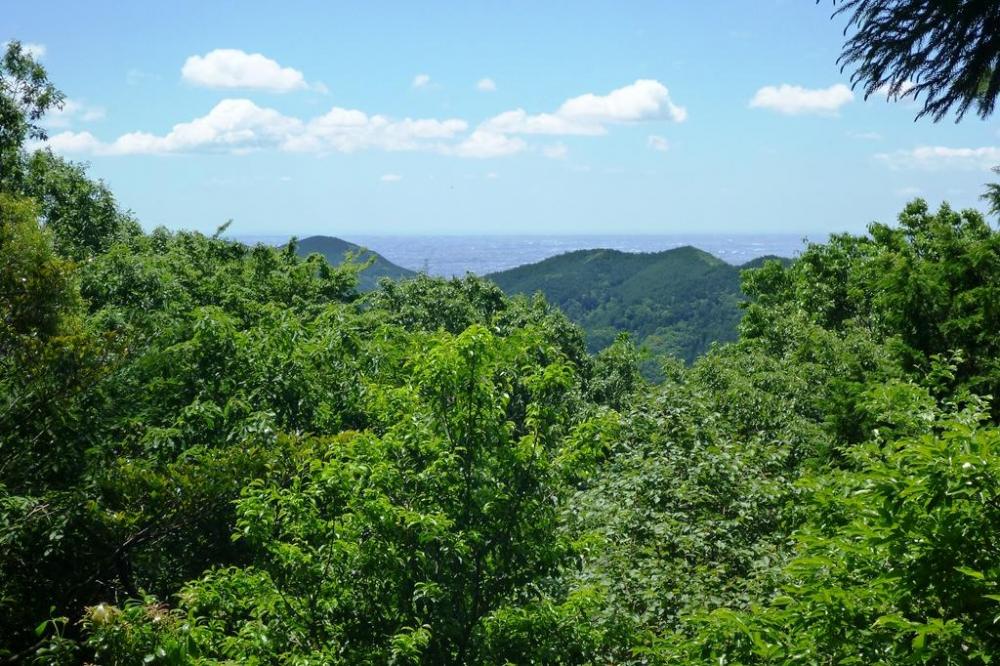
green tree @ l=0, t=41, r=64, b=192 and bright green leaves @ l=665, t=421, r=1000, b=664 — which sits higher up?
green tree @ l=0, t=41, r=64, b=192

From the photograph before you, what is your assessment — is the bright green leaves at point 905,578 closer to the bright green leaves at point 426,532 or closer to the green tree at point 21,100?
the bright green leaves at point 426,532

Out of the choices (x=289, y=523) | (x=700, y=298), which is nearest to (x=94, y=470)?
(x=289, y=523)

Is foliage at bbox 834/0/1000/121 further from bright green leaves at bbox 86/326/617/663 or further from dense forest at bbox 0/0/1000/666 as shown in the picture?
bright green leaves at bbox 86/326/617/663

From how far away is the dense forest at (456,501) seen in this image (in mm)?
6328

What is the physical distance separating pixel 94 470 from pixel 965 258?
14.8m

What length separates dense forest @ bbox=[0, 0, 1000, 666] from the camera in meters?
6.33

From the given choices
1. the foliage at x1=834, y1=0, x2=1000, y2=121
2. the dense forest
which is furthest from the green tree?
the foliage at x1=834, y1=0, x2=1000, y2=121

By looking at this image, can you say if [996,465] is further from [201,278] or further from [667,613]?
[201,278]

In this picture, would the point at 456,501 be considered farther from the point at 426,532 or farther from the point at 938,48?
the point at 938,48

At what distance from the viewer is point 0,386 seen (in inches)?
444

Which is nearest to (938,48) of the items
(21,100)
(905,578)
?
(905,578)

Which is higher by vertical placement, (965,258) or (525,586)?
(965,258)

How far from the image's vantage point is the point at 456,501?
922cm

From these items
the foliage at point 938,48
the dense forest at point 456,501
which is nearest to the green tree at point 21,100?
the dense forest at point 456,501
